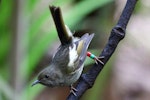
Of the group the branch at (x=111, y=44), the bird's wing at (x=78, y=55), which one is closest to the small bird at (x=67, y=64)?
the bird's wing at (x=78, y=55)

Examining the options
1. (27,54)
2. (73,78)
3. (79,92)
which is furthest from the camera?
(27,54)

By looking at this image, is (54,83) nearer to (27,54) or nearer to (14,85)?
(14,85)

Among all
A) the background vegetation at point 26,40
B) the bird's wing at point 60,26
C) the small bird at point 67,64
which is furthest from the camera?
the background vegetation at point 26,40

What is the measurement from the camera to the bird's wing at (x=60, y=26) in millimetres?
1118

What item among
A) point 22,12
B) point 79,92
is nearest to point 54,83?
point 79,92

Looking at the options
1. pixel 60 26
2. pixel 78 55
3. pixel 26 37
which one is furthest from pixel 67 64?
pixel 26 37

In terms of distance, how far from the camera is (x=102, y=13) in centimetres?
341

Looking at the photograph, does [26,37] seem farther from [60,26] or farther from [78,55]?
[60,26]

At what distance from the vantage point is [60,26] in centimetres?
120

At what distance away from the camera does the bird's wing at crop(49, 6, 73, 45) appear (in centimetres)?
112

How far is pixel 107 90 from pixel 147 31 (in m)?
0.77

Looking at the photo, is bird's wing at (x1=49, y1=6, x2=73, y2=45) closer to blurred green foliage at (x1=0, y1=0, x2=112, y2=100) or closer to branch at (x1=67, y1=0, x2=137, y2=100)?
branch at (x1=67, y1=0, x2=137, y2=100)

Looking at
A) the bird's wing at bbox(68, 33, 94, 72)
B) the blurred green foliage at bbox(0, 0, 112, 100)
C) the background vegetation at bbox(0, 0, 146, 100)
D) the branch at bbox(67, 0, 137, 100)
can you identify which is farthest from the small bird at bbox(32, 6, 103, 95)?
the blurred green foliage at bbox(0, 0, 112, 100)

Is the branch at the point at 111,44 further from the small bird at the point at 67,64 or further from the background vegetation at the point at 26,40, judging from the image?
the background vegetation at the point at 26,40
